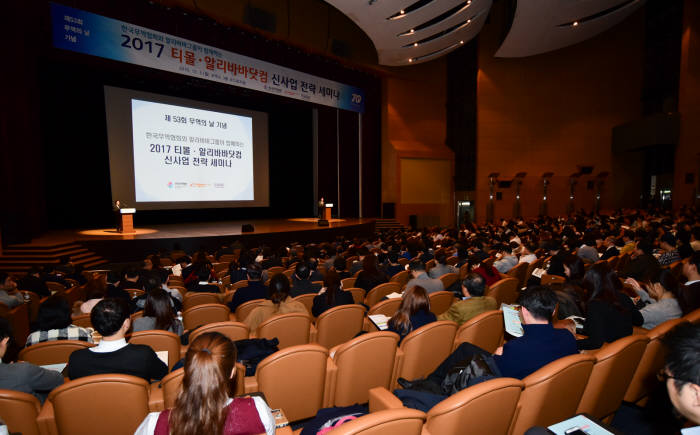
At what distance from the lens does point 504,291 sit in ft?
14.6

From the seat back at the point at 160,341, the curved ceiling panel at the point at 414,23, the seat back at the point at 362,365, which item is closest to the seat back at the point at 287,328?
the seat back at the point at 160,341

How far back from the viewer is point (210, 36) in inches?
412

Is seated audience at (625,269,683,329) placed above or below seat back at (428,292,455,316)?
above

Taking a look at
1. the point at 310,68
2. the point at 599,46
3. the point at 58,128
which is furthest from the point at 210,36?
the point at 599,46

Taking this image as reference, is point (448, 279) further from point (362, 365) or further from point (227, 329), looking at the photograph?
point (227, 329)

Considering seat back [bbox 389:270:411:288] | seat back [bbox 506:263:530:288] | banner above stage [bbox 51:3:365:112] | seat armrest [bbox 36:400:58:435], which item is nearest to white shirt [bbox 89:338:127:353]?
seat armrest [bbox 36:400:58:435]

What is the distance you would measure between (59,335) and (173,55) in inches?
343

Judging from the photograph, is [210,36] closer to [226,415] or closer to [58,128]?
[58,128]

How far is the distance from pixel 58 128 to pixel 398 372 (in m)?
13.3

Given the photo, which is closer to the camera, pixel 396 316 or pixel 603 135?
pixel 396 316

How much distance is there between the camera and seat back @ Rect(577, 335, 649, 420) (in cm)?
186

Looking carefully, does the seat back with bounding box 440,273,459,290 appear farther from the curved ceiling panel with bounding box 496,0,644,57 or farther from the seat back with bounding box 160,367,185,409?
the curved ceiling panel with bounding box 496,0,644,57

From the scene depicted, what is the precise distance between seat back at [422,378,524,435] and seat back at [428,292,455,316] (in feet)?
Answer: 7.56

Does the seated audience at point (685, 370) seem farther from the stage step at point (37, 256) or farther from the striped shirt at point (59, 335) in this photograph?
the stage step at point (37, 256)
